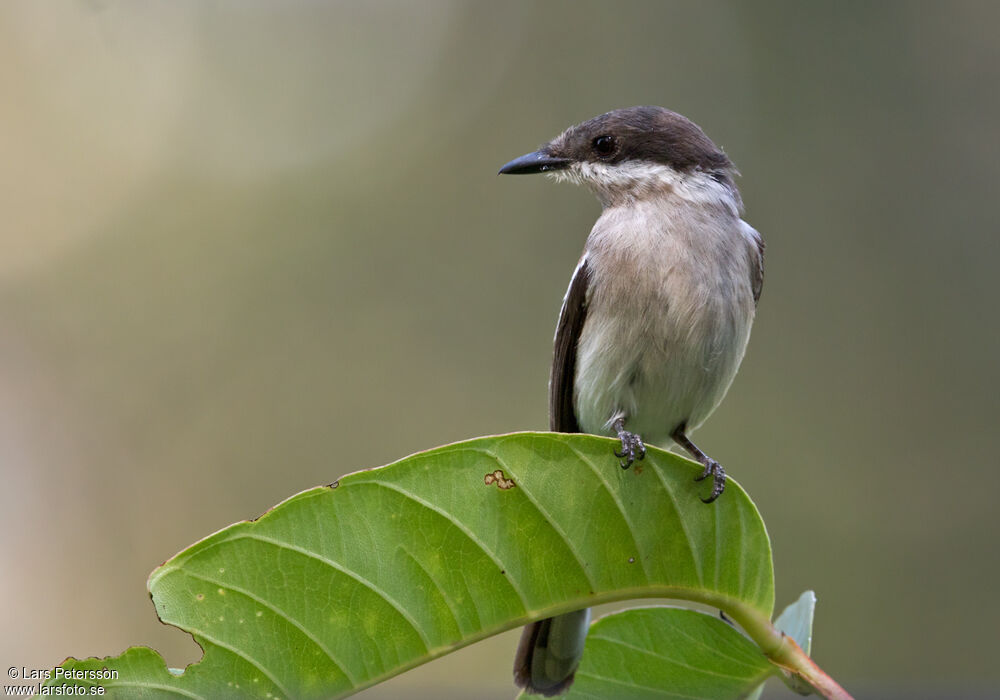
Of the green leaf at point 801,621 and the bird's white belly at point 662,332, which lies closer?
the green leaf at point 801,621

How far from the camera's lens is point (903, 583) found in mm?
7047

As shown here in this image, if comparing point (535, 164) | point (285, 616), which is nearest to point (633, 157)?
point (535, 164)

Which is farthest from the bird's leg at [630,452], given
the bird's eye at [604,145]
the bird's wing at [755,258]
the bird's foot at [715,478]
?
the bird's eye at [604,145]

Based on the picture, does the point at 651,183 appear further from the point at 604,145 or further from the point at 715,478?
the point at 715,478

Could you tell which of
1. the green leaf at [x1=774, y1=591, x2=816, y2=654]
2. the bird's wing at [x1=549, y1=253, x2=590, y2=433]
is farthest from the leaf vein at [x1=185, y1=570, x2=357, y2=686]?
the bird's wing at [x1=549, y1=253, x2=590, y2=433]

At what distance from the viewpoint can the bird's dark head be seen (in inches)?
144

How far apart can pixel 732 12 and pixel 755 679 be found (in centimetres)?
743

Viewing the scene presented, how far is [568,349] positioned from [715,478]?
4.42 ft

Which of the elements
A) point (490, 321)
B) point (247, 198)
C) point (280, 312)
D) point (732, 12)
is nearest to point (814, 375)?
point (490, 321)

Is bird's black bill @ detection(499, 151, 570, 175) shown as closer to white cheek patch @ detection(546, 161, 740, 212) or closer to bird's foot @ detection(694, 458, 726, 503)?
white cheek patch @ detection(546, 161, 740, 212)

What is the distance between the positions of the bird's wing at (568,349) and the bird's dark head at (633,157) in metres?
0.38

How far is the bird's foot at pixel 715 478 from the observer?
6.32 ft

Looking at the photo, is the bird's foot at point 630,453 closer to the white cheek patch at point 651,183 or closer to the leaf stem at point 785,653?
the leaf stem at point 785,653

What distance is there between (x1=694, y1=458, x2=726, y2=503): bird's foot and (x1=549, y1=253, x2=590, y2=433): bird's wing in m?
1.11
